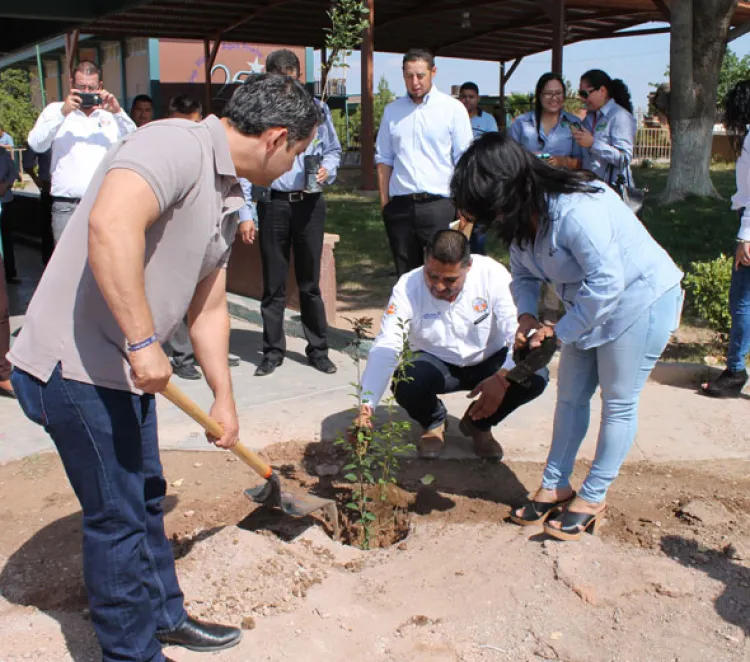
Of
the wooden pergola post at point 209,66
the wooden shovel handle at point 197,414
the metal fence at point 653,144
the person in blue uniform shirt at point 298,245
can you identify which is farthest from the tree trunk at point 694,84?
the metal fence at point 653,144

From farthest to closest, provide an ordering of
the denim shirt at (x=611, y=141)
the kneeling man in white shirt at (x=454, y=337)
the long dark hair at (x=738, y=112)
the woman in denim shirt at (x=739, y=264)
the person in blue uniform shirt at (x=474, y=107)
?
the person in blue uniform shirt at (x=474, y=107) → the denim shirt at (x=611, y=141) → the long dark hair at (x=738, y=112) → the woman in denim shirt at (x=739, y=264) → the kneeling man in white shirt at (x=454, y=337)

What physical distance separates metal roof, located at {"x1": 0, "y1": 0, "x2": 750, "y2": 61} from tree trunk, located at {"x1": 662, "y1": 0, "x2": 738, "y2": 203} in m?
1.40

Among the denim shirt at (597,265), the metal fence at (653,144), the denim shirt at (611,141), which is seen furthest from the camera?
the metal fence at (653,144)

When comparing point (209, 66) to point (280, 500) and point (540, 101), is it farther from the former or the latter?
point (280, 500)

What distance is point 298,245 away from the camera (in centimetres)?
558

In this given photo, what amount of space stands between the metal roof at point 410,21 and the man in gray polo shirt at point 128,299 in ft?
39.0

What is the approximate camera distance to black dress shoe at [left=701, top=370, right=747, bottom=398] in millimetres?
5066

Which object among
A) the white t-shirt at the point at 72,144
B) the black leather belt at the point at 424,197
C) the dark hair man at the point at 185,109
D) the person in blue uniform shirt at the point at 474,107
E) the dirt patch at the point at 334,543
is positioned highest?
the person in blue uniform shirt at the point at 474,107

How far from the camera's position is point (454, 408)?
4.94 meters

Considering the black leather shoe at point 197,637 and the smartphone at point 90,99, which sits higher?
the smartphone at point 90,99

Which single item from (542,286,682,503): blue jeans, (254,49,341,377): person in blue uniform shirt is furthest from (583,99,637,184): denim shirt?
(542,286,682,503): blue jeans

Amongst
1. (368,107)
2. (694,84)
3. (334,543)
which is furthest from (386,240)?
(334,543)

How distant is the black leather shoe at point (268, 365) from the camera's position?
18.2ft

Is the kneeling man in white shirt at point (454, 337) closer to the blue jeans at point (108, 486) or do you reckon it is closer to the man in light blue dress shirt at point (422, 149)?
the man in light blue dress shirt at point (422, 149)
